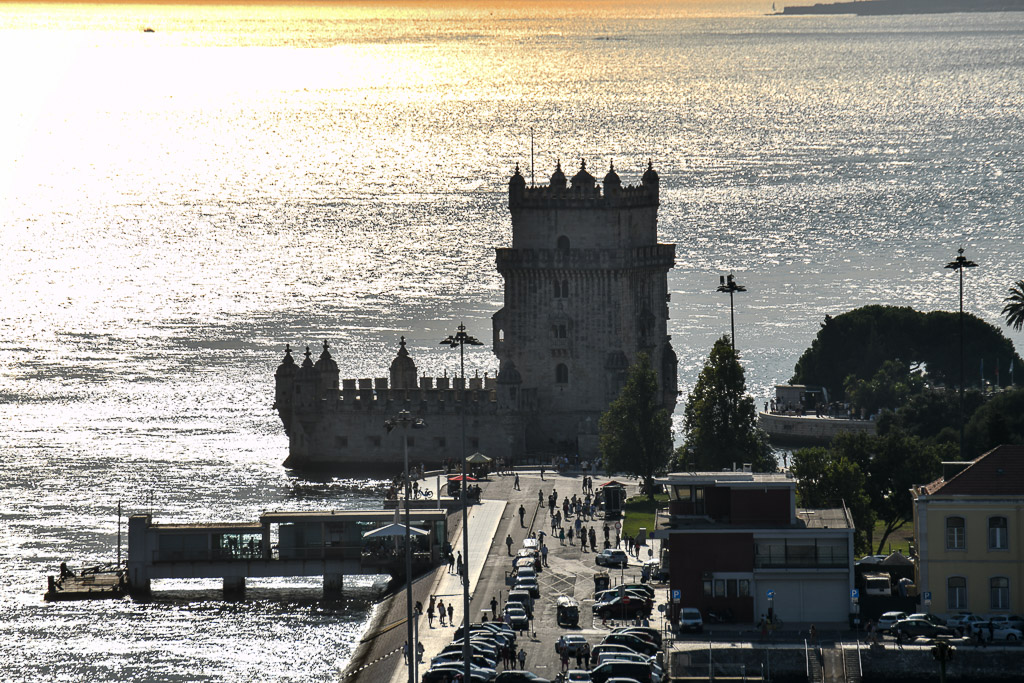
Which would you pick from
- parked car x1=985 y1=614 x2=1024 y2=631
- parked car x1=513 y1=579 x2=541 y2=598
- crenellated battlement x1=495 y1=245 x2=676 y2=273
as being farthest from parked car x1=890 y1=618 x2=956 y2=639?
crenellated battlement x1=495 y1=245 x2=676 y2=273

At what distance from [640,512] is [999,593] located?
24.9 meters

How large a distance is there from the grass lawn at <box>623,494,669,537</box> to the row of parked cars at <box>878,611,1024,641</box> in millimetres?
19350

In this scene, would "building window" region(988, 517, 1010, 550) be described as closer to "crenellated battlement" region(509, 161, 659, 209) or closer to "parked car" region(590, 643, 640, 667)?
"parked car" region(590, 643, 640, 667)

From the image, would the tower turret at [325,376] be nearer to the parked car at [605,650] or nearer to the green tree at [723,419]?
the green tree at [723,419]

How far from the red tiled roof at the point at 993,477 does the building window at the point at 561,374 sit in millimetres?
45082

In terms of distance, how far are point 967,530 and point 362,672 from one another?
21.0 metres

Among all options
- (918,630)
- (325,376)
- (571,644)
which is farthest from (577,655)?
(325,376)

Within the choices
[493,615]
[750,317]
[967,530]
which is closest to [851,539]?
[967,530]

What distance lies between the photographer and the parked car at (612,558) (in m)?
85.3

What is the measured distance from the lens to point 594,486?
4099 inches

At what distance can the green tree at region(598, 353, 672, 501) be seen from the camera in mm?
102812

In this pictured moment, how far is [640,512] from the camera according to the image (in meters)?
97.2

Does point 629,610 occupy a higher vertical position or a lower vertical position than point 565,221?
lower

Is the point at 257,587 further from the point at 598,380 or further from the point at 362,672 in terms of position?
the point at 598,380
